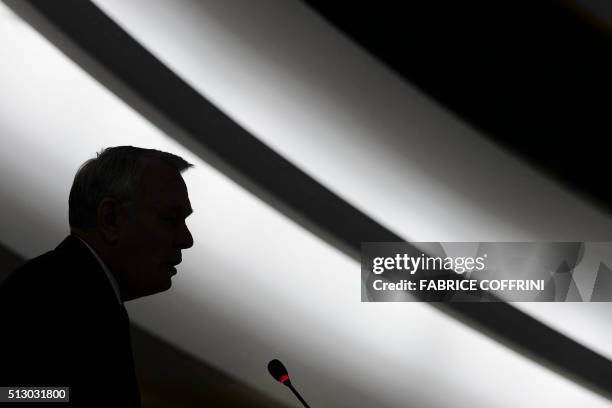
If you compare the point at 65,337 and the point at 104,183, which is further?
the point at 104,183

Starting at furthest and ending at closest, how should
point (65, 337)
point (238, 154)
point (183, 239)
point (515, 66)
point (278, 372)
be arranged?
point (238, 154) < point (515, 66) < point (278, 372) < point (183, 239) < point (65, 337)

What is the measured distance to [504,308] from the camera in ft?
12.0

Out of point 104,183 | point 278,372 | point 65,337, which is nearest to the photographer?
point 65,337

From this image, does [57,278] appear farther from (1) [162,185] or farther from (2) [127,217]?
(1) [162,185]

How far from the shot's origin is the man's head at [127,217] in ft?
5.62

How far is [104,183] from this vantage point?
172 cm

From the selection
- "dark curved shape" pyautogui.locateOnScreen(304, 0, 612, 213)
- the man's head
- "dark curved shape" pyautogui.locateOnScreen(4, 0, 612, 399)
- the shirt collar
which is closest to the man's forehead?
the man's head

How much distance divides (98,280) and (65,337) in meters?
0.17

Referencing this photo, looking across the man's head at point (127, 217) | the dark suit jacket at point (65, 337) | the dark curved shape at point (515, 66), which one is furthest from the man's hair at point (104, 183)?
the dark curved shape at point (515, 66)

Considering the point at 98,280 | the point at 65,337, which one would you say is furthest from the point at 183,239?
the point at 65,337

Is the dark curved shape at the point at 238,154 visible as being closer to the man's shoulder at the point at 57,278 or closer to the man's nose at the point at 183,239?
the man's nose at the point at 183,239

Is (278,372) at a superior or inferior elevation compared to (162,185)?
inferior

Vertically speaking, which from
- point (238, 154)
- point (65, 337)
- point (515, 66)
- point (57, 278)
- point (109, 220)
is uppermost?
point (515, 66)

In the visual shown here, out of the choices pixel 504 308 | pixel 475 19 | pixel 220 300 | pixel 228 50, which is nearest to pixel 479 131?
pixel 475 19
